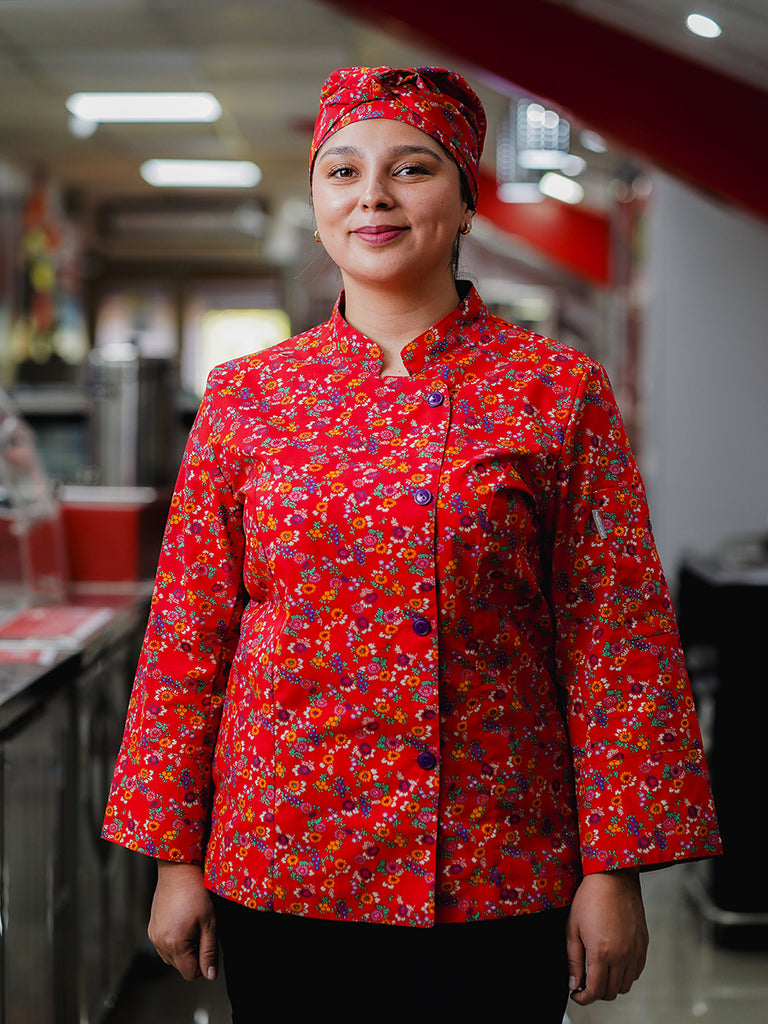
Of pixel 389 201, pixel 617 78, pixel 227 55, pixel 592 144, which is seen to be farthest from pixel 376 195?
pixel 592 144

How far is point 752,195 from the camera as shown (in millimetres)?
4344

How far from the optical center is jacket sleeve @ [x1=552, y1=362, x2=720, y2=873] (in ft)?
4.32

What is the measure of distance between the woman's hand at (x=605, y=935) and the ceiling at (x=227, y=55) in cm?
272

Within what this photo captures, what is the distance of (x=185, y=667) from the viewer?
1.40 meters

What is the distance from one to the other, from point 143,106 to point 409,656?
702 cm

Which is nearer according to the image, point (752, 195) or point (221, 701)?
point (221, 701)

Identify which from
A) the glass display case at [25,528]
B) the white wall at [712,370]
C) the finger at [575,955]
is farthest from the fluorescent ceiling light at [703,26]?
the finger at [575,955]

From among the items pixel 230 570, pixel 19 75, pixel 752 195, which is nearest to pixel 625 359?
pixel 752 195

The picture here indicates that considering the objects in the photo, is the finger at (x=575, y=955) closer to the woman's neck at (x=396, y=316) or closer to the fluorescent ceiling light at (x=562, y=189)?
the woman's neck at (x=396, y=316)

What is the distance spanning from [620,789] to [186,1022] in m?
1.93

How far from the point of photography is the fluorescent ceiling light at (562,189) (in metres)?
9.16

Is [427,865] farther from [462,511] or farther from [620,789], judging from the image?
[462,511]

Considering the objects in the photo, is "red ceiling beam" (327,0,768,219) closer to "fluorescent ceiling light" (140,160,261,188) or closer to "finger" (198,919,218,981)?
"finger" (198,919,218,981)

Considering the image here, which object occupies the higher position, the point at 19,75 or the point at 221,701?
the point at 19,75
